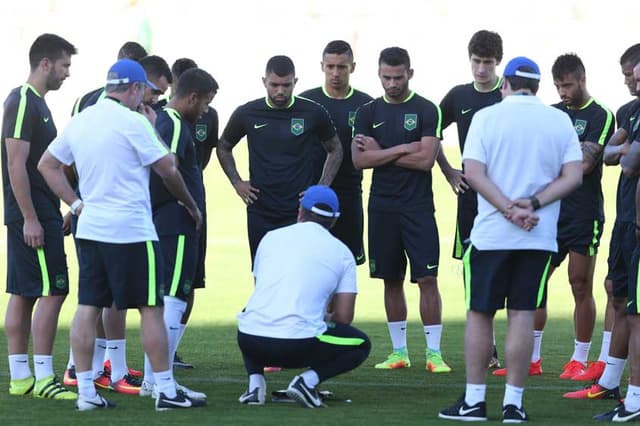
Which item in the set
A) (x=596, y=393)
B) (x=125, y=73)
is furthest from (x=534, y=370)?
(x=125, y=73)

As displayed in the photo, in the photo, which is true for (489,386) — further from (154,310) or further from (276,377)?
(154,310)

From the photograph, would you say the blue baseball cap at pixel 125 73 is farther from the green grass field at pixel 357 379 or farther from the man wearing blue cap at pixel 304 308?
the green grass field at pixel 357 379

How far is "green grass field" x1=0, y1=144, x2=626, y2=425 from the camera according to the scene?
767 centimetres

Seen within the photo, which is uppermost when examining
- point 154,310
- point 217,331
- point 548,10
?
point 548,10

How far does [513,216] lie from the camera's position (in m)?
7.42

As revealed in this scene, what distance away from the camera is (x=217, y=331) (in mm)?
12281

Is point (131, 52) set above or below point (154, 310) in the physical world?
above

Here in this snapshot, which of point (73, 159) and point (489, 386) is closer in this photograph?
point (73, 159)

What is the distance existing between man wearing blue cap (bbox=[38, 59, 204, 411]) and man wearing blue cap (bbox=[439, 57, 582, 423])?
1761 millimetres

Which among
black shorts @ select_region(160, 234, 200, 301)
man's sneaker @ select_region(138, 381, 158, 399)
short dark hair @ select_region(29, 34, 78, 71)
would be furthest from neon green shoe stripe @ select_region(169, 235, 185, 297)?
short dark hair @ select_region(29, 34, 78, 71)

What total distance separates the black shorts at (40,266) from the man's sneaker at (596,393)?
331 centimetres

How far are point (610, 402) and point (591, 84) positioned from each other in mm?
17532

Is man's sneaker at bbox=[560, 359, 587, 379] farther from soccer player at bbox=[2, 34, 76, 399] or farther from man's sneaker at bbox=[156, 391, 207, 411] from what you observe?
soccer player at bbox=[2, 34, 76, 399]

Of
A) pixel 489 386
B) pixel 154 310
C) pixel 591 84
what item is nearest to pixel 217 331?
Result: pixel 489 386
